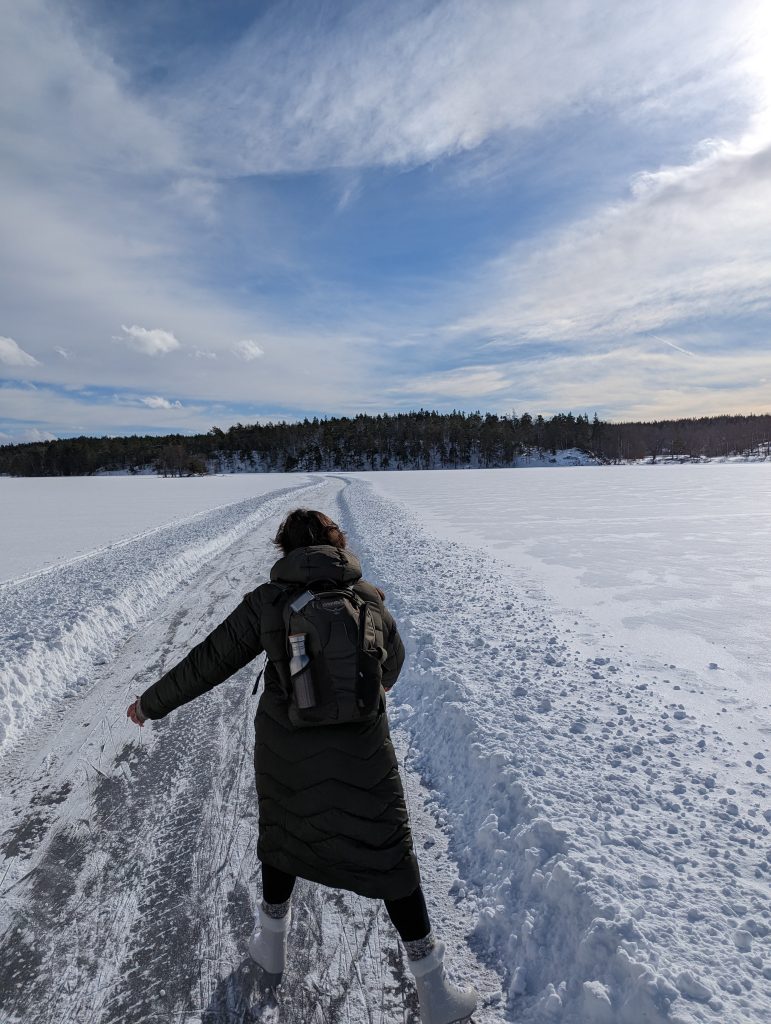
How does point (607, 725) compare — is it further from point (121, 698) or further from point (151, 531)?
point (151, 531)

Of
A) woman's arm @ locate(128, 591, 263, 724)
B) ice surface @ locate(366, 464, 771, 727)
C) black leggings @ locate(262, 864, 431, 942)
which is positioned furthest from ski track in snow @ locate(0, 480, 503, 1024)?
ice surface @ locate(366, 464, 771, 727)

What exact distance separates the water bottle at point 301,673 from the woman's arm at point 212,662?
26 centimetres

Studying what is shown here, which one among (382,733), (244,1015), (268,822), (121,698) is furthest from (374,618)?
(121,698)

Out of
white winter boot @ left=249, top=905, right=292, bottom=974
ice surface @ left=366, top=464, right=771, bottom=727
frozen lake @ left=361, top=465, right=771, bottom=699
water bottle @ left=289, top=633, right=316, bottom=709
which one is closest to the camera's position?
water bottle @ left=289, top=633, right=316, bottom=709

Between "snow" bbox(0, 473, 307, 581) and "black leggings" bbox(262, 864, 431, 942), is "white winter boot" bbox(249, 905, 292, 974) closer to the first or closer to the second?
"black leggings" bbox(262, 864, 431, 942)

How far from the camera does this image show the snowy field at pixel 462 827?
2252 mm

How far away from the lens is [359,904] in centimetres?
277

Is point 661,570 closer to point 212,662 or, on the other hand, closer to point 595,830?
point 595,830

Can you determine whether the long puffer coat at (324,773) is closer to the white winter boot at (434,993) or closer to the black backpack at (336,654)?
the black backpack at (336,654)

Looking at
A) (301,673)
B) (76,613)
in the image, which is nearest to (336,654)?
(301,673)

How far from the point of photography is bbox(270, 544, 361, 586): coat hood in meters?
1.97

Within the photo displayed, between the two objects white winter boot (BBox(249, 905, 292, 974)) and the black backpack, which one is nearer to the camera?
the black backpack

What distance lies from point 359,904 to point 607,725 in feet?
7.69

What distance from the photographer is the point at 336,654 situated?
6.16ft
